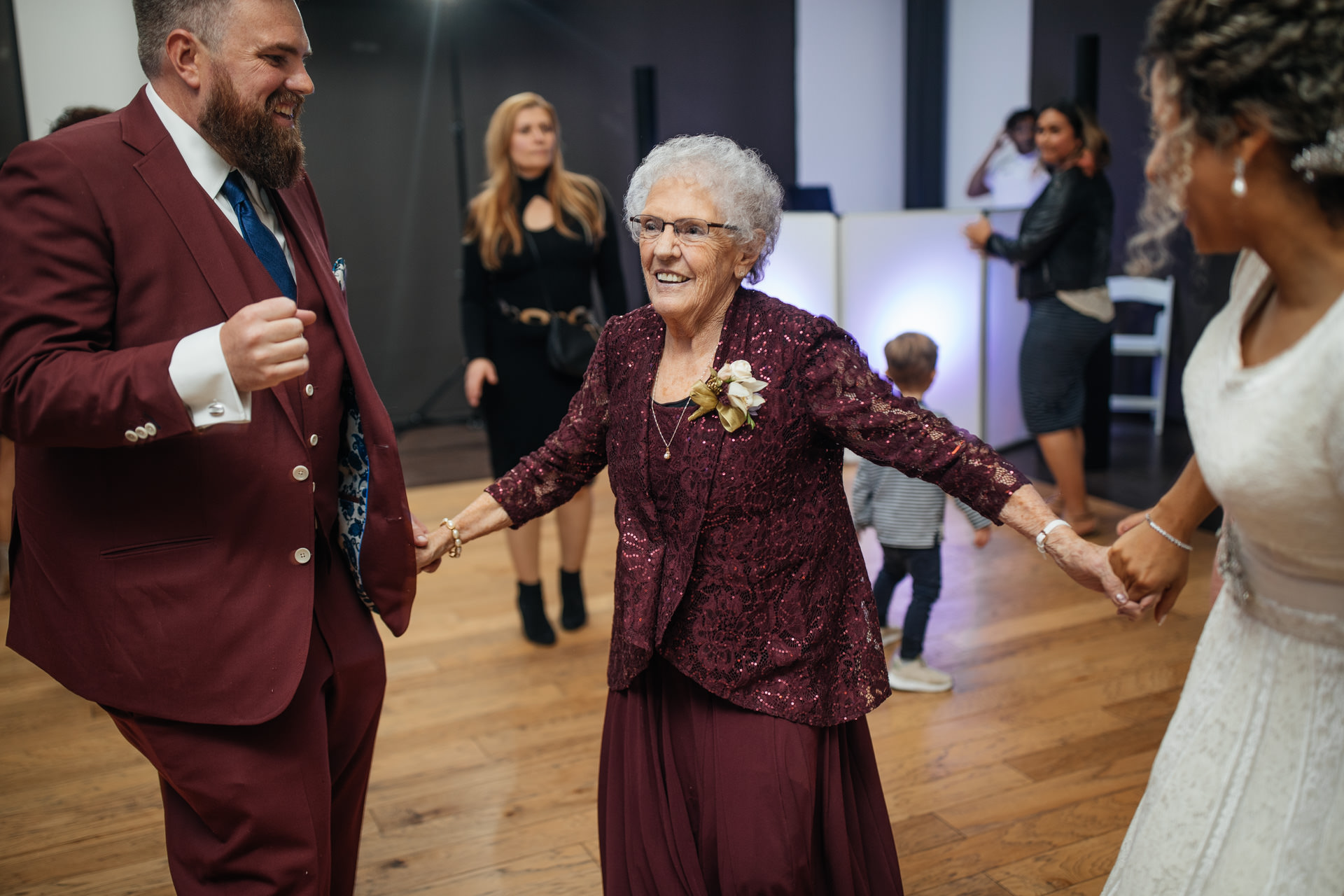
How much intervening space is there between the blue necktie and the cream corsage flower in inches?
26.2

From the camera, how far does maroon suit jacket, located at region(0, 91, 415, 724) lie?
4.80 feet

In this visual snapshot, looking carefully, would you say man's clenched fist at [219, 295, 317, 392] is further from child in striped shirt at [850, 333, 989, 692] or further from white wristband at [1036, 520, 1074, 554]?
child in striped shirt at [850, 333, 989, 692]

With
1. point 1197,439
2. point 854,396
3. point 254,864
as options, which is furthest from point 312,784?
point 1197,439

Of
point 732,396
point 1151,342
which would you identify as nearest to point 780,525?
point 732,396

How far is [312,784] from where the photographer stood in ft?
5.74

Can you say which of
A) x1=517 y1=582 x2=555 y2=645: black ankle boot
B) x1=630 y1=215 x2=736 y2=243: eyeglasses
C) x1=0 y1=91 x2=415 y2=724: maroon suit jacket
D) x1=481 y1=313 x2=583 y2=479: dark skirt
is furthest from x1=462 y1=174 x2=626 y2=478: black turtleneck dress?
x1=0 y1=91 x2=415 y2=724: maroon suit jacket

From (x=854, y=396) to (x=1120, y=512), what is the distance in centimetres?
390

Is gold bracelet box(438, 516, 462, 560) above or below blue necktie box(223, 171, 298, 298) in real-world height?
below


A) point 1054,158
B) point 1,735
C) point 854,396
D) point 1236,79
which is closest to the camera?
point 1236,79

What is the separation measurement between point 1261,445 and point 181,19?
153 centimetres

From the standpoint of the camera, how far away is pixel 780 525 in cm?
184

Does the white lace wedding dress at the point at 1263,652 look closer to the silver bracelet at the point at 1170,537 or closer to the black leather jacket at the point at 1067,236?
the silver bracelet at the point at 1170,537

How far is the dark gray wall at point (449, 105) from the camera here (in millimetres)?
7406

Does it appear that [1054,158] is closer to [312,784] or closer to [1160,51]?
[1160,51]
